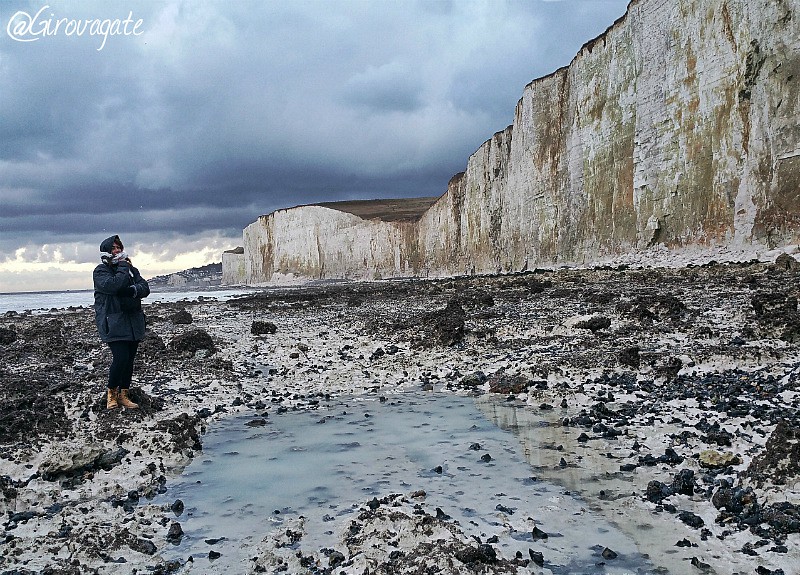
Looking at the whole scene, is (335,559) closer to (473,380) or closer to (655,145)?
(473,380)

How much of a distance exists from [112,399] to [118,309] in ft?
4.06

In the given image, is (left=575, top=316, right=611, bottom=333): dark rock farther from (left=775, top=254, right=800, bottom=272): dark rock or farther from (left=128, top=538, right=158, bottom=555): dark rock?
(left=128, top=538, right=158, bottom=555): dark rock

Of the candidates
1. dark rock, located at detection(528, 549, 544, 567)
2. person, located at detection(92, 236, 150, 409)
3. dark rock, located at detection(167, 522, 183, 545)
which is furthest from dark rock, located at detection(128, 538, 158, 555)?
person, located at detection(92, 236, 150, 409)

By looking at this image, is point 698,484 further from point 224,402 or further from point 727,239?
point 727,239

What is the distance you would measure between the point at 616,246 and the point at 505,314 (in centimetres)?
1549

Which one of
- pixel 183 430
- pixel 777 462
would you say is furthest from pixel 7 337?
pixel 777 462

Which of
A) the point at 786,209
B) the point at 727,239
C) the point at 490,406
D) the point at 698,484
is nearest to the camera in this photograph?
the point at 698,484

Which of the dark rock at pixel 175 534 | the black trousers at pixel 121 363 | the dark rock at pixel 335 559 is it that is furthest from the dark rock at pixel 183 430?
the dark rock at pixel 335 559

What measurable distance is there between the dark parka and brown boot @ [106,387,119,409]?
74 cm

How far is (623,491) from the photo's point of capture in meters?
5.20

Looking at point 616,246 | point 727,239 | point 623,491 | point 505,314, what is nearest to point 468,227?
point 616,246

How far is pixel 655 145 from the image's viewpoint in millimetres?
25719

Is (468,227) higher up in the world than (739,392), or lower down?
higher up

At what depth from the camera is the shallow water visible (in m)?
4.43
